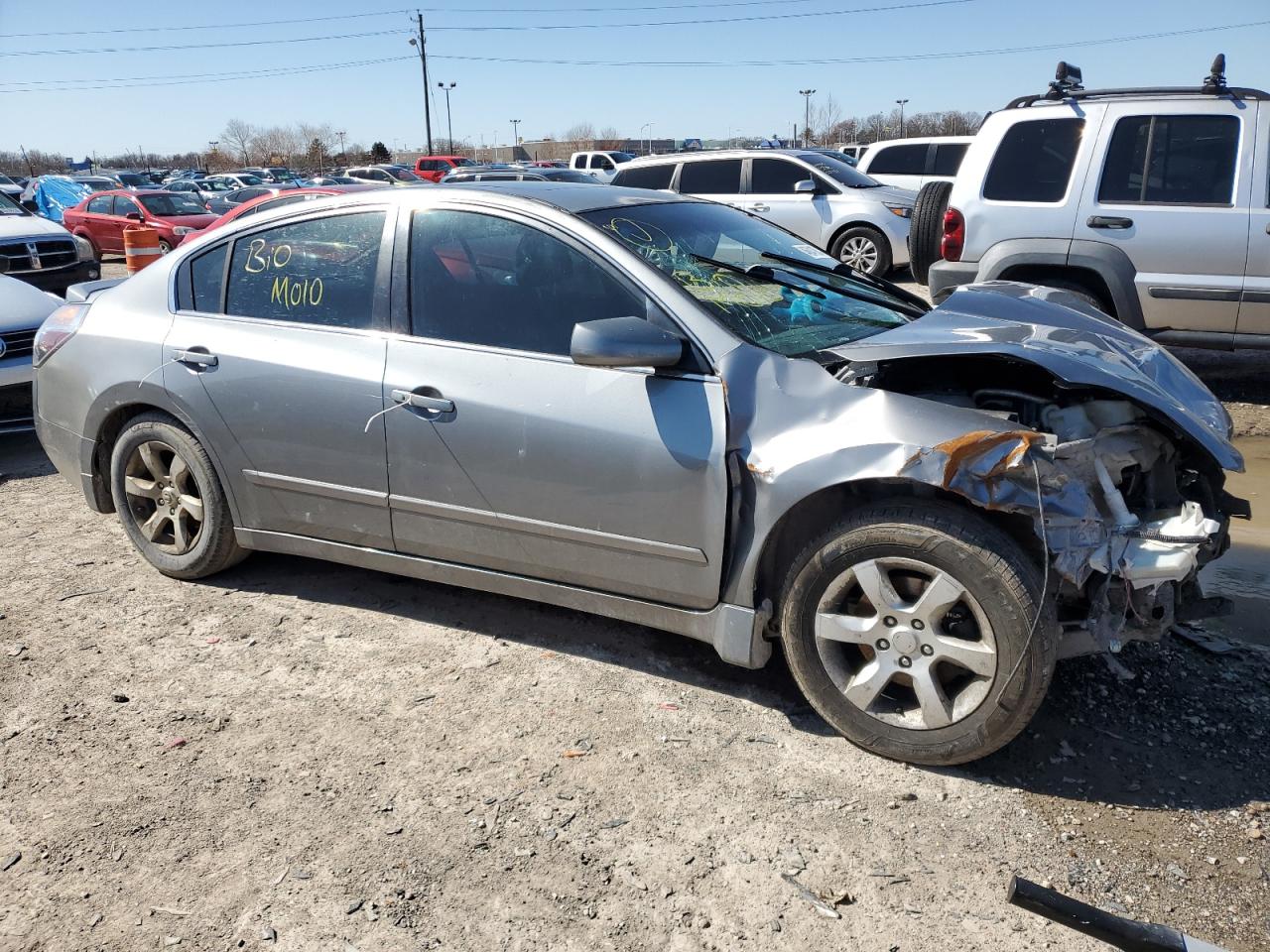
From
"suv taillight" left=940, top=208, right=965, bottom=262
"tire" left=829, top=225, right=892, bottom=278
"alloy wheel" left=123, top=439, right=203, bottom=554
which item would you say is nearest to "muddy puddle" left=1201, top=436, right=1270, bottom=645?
"suv taillight" left=940, top=208, right=965, bottom=262

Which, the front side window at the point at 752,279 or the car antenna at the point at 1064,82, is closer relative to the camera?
the front side window at the point at 752,279

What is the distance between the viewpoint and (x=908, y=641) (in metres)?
3.01

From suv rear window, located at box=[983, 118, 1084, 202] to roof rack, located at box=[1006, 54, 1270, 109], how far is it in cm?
21

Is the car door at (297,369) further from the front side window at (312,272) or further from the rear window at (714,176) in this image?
the rear window at (714,176)

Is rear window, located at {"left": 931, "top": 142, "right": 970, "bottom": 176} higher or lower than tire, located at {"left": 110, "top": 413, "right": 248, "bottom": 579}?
higher

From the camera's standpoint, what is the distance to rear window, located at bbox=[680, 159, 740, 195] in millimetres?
13844

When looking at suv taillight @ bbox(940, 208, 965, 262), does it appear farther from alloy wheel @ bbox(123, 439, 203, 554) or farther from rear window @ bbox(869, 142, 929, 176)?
rear window @ bbox(869, 142, 929, 176)

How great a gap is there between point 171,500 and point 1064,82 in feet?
22.1

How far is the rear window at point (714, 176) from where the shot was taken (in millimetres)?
13844

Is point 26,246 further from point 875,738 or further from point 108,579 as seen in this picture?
point 875,738

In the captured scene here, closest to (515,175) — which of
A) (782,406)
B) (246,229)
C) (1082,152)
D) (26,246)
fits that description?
(26,246)

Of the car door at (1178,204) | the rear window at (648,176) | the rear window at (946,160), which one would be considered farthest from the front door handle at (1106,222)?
the rear window at (946,160)

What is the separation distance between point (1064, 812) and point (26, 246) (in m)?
12.8

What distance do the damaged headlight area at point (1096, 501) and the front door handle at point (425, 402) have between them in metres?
A: 1.60
